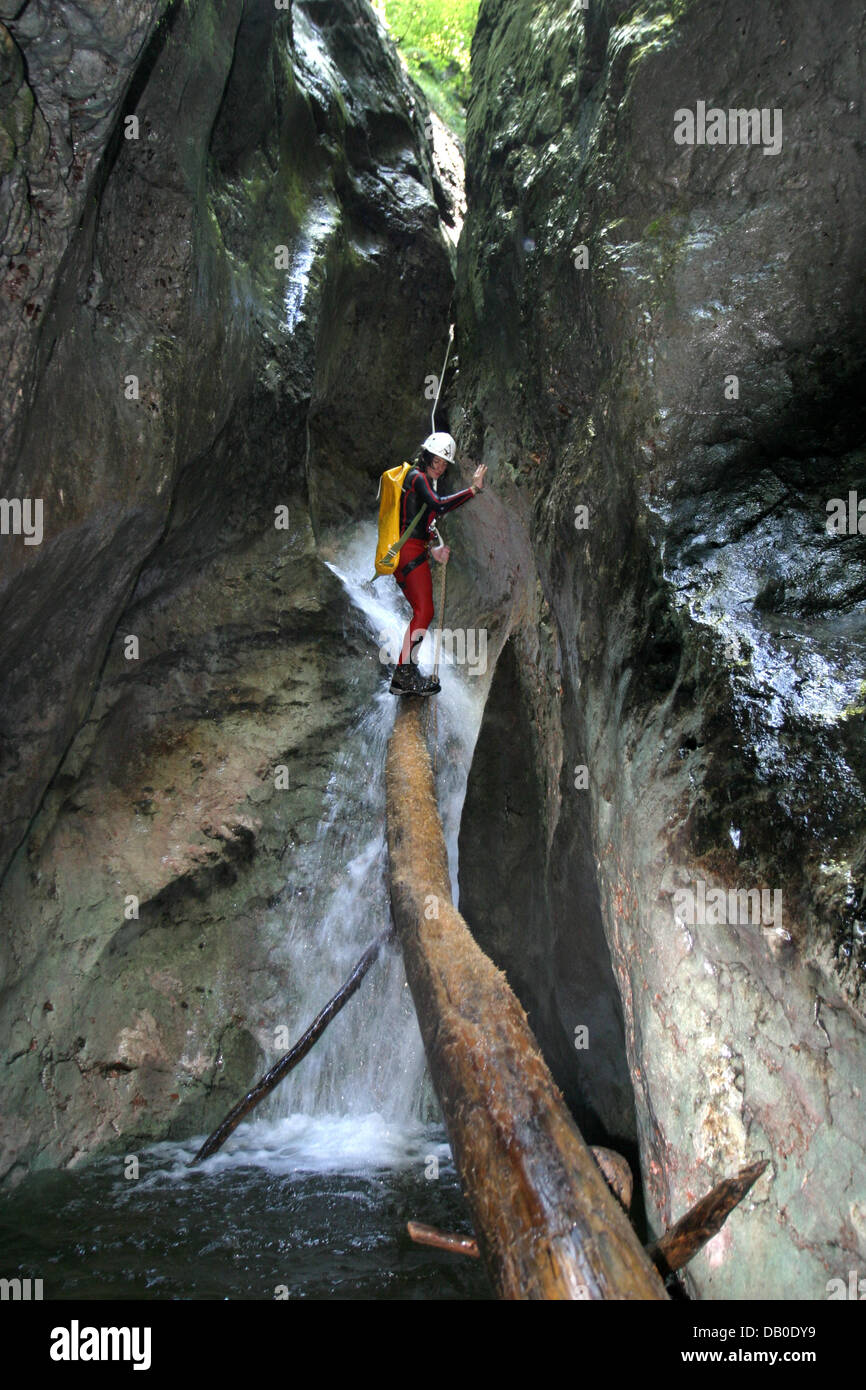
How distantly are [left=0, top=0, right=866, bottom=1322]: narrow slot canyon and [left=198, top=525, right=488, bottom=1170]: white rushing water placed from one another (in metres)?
0.03

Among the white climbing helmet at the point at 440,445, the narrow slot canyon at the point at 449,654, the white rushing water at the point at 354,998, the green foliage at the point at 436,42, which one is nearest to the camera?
the narrow slot canyon at the point at 449,654

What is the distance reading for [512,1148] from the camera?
2.64 meters

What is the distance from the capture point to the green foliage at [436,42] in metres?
12.6

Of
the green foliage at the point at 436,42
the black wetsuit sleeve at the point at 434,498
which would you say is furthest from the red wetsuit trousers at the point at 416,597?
the green foliage at the point at 436,42

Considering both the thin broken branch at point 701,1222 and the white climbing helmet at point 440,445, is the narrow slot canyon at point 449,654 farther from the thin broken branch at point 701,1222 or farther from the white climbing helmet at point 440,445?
the white climbing helmet at point 440,445

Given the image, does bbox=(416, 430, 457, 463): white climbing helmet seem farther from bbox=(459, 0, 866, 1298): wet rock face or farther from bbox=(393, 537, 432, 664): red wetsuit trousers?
bbox=(393, 537, 432, 664): red wetsuit trousers

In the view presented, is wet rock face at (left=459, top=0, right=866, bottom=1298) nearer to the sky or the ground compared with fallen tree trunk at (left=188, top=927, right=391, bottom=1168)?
nearer to the sky

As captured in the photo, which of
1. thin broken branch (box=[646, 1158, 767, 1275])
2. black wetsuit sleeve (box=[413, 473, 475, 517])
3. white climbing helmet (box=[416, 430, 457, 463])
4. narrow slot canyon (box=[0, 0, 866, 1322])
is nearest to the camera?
thin broken branch (box=[646, 1158, 767, 1275])

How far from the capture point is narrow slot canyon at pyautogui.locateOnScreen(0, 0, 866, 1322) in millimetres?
3170

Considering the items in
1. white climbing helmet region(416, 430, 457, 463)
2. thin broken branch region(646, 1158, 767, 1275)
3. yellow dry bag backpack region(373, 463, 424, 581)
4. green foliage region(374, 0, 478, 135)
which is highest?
green foliage region(374, 0, 478, 135)

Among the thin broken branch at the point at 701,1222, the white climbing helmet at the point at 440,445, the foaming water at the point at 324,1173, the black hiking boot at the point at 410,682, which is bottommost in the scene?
the foaming water at the point at 324,1173

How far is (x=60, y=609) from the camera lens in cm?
530

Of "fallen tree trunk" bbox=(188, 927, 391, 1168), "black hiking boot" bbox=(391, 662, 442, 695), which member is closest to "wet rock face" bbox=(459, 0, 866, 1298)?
"black hiking boot" bbox=(391, 662, 442, 695)

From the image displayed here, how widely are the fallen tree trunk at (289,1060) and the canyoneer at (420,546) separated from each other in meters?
2.20
